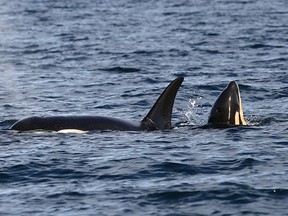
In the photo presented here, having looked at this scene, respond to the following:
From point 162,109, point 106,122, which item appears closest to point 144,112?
point 162,109

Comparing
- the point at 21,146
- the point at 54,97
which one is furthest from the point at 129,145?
the point at 54,97

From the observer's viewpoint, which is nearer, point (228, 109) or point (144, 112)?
point (228, 109)

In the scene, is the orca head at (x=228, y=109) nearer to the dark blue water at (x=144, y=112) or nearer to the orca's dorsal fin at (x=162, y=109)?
the dark blue water at (x=144, y=112)

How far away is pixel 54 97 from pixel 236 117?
7.06 metres

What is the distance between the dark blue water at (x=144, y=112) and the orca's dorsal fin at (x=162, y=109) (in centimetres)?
38

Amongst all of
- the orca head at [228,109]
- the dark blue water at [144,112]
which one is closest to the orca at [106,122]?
the dark blue water at [144,112]

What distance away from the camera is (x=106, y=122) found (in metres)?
19.2

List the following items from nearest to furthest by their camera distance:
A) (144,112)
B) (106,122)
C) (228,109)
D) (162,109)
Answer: (106,122)
(162,109)
(228,109)
(144,112)

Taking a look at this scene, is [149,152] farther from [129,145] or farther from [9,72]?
[9,72]

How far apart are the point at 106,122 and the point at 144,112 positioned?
3.64 m

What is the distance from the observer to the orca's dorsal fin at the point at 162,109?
760 inches

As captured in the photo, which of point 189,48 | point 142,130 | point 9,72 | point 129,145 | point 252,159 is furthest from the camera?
point 189,48

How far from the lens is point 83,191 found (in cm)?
1480

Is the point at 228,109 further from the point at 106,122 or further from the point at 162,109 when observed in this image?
the point at 106,122
